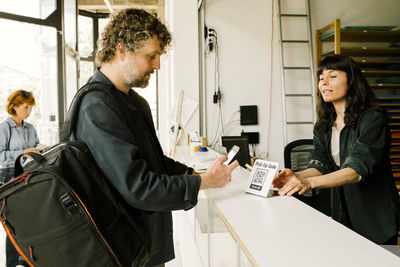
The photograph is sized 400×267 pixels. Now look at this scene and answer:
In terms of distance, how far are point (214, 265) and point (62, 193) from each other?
0.92 meters

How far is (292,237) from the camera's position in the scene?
3.06 ft

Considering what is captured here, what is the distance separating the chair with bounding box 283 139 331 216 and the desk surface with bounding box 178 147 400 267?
108 cm

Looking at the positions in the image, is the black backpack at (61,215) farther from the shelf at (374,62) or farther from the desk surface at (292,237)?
the shelf at (374,62)

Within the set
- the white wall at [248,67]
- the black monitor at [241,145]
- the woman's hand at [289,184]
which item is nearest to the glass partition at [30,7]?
the white wall at [248,67]

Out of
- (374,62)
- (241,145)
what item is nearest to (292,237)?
(241,145)

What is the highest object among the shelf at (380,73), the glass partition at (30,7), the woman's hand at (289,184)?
the glass partition at (30,7)

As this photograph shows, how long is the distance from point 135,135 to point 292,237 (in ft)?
1.94

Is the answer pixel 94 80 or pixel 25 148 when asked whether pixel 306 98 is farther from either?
pixel 94 80

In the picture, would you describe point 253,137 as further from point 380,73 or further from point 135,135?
point 135,135

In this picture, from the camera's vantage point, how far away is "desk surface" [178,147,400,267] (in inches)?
31.1

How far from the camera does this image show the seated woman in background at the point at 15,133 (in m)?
2.89

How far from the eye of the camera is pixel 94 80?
1.12 meters

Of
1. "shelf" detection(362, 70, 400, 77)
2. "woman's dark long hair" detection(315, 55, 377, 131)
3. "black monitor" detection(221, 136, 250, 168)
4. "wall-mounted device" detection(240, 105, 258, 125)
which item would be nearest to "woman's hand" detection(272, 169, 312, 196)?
"woman's dark long hair" detection(315, 55, 377, 131)

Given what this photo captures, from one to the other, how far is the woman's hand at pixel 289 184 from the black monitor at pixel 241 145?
1634mm
